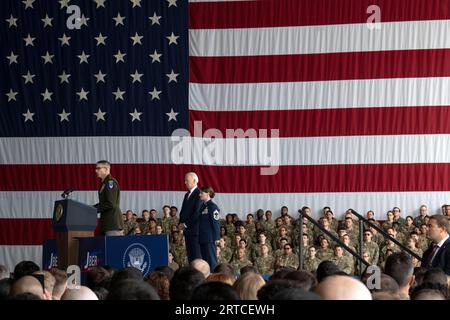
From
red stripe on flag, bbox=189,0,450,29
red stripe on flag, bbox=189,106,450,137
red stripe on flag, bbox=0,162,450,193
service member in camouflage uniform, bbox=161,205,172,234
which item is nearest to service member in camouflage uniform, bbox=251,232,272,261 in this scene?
red stripe on flag, bbox=0,162,450,193

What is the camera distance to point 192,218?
9719 mm

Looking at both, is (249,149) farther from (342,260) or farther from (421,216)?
(421,216)

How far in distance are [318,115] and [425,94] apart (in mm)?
1774

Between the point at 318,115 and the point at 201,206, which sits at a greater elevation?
the point at 318,115

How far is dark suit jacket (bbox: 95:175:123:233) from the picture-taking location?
8.69 metres

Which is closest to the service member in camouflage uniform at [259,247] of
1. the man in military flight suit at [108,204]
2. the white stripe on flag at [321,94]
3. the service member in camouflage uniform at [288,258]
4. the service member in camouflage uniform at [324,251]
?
the service member in camouflage uniform at [288,258]

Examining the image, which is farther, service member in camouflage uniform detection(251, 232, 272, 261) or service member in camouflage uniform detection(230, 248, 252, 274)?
service member in camouflage uniform detection(251, 232, 272, 261)

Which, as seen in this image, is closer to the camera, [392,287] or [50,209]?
[392,287]

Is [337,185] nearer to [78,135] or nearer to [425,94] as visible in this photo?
[425,94]

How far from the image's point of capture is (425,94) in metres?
14.0

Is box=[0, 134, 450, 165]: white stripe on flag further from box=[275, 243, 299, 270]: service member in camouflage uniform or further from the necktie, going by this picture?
the necktie

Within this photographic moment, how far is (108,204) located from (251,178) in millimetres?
5956

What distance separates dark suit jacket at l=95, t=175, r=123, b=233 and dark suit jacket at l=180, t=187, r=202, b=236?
1173 millimetres
